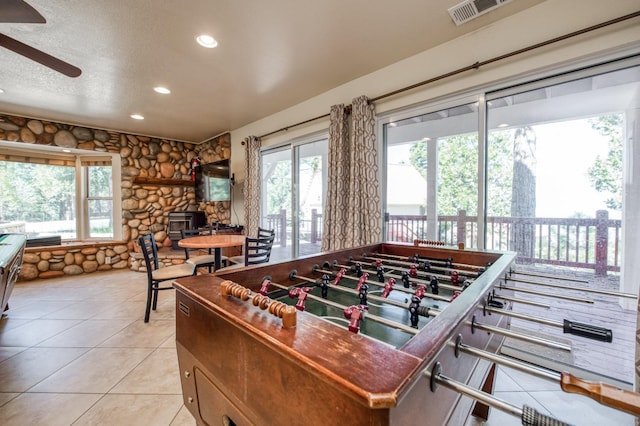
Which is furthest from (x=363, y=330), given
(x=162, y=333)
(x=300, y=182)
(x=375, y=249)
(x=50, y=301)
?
(x=50, y=301)

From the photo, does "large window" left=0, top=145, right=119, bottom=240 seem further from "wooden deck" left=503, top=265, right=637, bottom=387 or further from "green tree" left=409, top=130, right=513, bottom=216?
"wooden deck" left=503, top=265, right=637, bottom=387

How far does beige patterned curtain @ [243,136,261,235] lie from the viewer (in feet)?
13.8

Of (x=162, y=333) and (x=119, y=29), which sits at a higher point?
(x=119, y=29)

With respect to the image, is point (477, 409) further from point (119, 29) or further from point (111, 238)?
point (111, 238)

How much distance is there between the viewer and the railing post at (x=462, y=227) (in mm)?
2371

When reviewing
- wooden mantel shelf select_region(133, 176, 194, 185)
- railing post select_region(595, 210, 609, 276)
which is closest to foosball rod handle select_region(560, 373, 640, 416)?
railing post select_region(595, 210, 609, 276)

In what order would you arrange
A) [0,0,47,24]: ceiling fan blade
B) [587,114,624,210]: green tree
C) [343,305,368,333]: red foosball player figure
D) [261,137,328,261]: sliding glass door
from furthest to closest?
[261,137,328,261]: sliding glass door
[587,114,624,210]: green tree
[0,0,47,24]: ceiling fan blade
[343,305,368,333]: red foosball player figure

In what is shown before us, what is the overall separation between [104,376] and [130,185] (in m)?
4.15

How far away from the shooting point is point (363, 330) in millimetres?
880

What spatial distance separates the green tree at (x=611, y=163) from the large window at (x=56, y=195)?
653 cm

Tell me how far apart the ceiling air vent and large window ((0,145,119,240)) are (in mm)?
5785

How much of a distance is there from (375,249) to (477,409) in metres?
1.04

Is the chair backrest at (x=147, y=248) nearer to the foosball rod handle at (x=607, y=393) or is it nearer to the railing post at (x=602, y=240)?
the foosball rod handle at (x=607, y=393)

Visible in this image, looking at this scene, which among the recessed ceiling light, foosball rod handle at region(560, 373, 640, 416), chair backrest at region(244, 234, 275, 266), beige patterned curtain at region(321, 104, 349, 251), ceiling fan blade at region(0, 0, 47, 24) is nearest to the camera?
foosball rod handle at region(560, 373, 640, 416)
